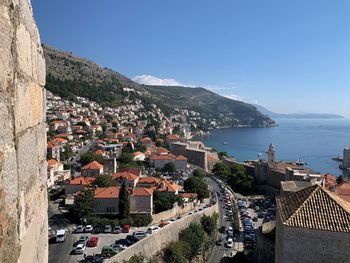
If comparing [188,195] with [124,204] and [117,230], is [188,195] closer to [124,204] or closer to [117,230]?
[124,204]

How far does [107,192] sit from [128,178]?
478cm

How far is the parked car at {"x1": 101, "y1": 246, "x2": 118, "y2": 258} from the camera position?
607 inches

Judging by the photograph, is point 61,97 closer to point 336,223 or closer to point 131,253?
point 131,253

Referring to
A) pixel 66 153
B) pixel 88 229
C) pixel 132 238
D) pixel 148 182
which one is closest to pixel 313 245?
pixel 132 238

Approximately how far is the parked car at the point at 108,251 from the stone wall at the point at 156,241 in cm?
92

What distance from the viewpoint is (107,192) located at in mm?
22500

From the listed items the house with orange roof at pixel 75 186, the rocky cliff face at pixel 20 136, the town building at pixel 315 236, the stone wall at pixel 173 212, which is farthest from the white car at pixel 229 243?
the rocky cliff face at pixel 20 136

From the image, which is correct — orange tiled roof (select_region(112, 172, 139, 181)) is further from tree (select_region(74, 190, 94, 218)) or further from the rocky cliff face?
the rocky cliff face

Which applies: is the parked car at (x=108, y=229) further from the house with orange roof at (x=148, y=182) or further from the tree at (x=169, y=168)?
the tree at (x=169, y=168)

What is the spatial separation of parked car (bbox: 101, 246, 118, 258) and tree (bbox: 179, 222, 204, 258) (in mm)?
4924

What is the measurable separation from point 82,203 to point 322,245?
15.8 metres

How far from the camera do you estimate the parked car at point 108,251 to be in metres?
15.4

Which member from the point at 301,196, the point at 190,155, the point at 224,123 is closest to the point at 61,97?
the point at 190,155

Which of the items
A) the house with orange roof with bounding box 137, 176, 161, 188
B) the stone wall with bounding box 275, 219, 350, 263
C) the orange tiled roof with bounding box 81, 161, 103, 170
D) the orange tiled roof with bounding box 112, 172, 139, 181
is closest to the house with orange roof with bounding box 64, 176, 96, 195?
the orange tiled roof with bounding box 112, 172, 139, 181
